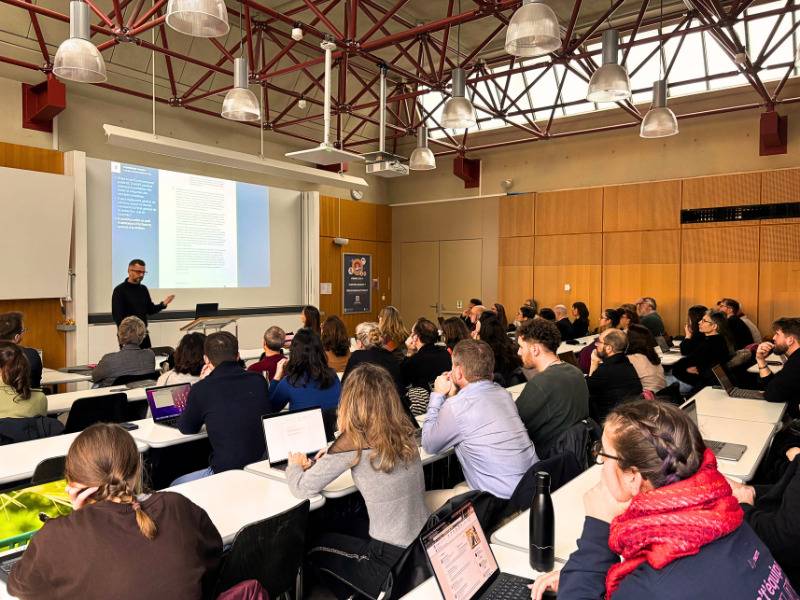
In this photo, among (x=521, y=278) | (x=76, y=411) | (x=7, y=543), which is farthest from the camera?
(x=521, y=278)

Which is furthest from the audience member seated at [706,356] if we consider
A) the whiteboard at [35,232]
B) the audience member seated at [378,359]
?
the whiteboard at [35,232]

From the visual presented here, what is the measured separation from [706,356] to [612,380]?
2.32 m

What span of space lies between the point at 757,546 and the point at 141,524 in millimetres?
1521

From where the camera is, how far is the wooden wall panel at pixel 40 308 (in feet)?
25.5

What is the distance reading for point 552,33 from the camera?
3840 mm

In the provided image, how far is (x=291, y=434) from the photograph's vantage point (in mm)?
3164

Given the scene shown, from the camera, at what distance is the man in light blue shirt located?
294 cm

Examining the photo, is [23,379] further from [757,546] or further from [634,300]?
[634,300]

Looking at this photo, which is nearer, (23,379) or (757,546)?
(757,546)

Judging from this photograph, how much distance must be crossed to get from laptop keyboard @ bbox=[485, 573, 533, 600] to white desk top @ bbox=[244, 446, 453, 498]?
3.36 feet

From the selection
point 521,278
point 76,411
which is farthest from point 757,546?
point 521,278

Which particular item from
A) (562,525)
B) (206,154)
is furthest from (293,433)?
(206,154)

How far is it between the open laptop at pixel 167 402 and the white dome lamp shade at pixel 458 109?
3.34 meters

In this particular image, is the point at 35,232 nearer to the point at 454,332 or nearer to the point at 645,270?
the point at 454,332
